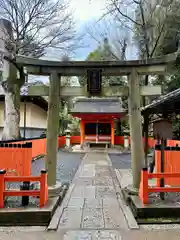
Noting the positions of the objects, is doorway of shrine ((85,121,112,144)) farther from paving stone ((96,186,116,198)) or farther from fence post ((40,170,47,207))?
fence post ((40,170,47,207))

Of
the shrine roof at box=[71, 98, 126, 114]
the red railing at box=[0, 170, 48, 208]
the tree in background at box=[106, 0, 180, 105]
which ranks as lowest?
the red railing at box=[0, 170, 48, 208]

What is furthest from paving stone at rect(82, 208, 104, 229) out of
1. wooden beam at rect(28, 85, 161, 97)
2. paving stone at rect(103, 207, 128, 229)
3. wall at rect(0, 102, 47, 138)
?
wall at rect(0, 102, 47, 138)

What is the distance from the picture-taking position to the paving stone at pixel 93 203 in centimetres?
568

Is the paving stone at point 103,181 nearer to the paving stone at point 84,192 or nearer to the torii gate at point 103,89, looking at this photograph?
the paving stone at point 84,192

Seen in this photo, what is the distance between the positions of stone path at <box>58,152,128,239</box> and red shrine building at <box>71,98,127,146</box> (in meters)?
12.5

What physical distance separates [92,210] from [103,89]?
3.10 m

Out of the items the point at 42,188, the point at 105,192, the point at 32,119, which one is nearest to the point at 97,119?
the point at 32,119

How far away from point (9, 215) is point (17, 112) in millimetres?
8067

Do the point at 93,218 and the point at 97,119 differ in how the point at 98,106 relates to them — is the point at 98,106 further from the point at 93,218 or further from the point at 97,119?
the point at 93,218

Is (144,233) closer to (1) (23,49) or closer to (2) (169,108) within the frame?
(2) (169,108)

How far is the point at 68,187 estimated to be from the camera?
752 centimetres

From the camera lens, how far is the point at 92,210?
5.37m

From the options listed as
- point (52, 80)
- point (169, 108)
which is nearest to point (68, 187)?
point (52, 80)

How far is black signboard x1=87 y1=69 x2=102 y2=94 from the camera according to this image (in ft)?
21.2
